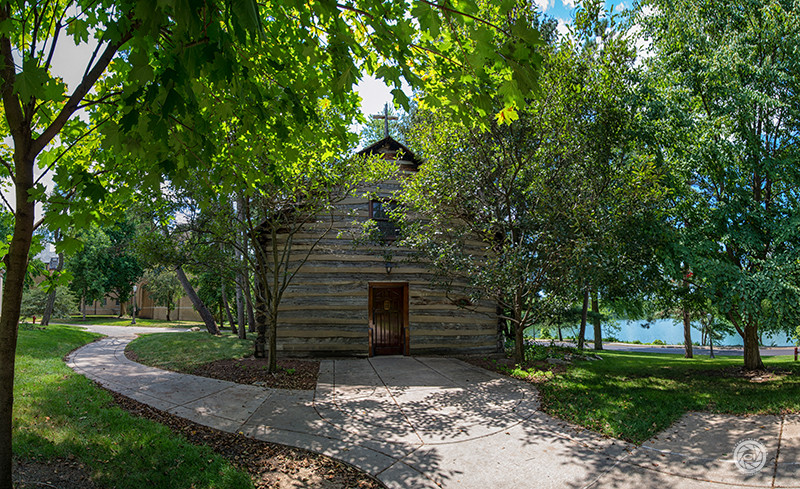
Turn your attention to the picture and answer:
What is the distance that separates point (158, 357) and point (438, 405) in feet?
25.8

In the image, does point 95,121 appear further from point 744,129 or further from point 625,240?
point 744,129

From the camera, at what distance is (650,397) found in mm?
6957

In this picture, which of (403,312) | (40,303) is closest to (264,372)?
(403,312)

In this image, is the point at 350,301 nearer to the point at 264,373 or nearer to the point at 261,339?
the point at 261,339

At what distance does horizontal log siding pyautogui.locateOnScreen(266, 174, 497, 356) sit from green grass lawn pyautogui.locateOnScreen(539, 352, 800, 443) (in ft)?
10.9

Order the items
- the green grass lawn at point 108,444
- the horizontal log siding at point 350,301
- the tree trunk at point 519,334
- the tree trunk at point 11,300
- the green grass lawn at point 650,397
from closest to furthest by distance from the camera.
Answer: the tree trunk at point 11,300
the green grass lawn at point 108,444
the green grass lawn at point 650,397
the tree trunk at point 519,334
the horizontal log siding at point 350,301

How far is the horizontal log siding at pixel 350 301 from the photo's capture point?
11078 mm

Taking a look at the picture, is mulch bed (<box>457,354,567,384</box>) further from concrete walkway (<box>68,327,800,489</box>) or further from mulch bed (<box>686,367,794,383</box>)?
mulch bed (<box>686,367,794,383</box>)

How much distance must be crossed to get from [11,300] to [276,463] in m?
2.79


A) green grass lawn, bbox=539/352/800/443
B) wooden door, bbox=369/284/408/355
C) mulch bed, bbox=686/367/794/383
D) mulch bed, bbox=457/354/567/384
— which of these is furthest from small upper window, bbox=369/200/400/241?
mulch bed, bbox=686/367/794/383

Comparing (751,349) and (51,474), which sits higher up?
(751,349)

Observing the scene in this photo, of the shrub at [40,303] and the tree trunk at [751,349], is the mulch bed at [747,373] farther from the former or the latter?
the shrub at [40,303]

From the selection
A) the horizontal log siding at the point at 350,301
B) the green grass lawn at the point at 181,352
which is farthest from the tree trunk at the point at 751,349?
the green grass lawn at the point at 181,352

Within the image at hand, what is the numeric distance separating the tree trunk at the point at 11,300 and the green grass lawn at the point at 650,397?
617 cm
